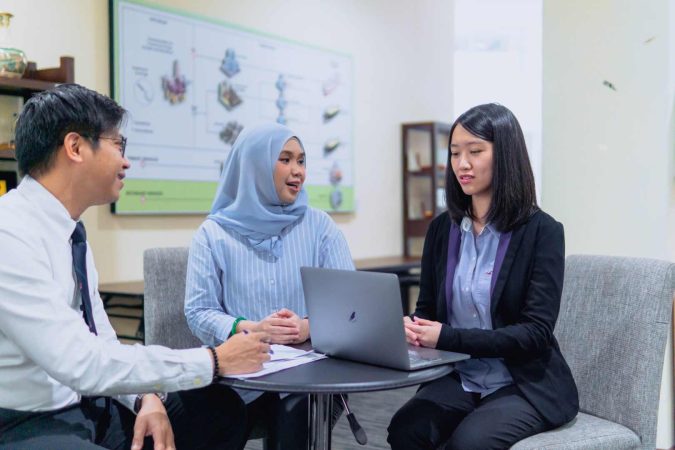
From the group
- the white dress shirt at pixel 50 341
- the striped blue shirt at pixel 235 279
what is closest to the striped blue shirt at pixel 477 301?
the striped blue shirt at pixel 235 279

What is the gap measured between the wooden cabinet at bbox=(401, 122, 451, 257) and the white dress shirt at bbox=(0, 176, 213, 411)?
4478 mm

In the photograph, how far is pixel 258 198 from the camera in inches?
92.3

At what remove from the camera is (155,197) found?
4.12 metres

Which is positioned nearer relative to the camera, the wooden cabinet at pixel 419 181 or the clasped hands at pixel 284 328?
the clasped hands at pixel 284 328

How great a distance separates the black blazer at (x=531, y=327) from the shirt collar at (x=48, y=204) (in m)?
0.92

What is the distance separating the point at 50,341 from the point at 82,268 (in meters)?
0.29

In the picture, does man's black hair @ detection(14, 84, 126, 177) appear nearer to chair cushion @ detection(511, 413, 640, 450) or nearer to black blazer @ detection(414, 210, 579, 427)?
black blazer @ detection(414, 210, 579, 427)

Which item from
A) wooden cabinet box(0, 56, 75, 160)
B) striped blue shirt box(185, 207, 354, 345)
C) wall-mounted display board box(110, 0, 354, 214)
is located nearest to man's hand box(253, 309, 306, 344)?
striped blue shirt box(185, 207, 354, 345)

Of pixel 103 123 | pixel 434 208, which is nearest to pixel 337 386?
pixel 103 123

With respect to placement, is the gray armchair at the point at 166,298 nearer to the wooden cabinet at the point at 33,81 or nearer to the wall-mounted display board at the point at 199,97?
the wooden cabinet at the point at 33,81

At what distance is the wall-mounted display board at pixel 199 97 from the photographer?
4.00 m

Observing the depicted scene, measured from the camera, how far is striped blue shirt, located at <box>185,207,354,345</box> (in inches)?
87.7

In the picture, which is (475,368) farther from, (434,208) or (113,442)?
(434,208)

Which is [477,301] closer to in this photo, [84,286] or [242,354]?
[242,354]
